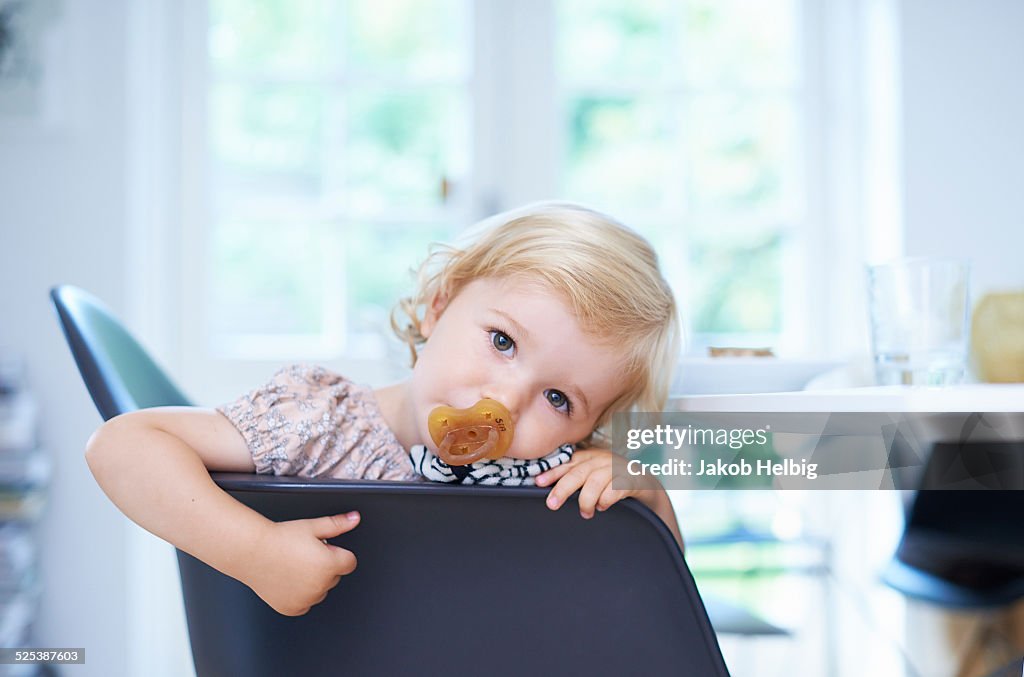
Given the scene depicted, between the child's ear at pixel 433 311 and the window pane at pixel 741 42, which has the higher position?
the window pane at pixel 741 42

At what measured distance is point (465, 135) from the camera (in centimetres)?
218

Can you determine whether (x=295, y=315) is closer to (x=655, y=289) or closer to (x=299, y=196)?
Answer: (x=299, y=196)

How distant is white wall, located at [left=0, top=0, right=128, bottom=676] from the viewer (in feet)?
6.15

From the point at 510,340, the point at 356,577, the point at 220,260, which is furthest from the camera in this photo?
the point at 220,260

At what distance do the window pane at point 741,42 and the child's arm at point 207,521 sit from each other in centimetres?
196

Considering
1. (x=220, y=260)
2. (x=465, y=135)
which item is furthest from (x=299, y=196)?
(x=465, y=135)

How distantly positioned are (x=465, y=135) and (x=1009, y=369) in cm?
149

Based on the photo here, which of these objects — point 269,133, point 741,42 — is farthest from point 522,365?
point 741,42

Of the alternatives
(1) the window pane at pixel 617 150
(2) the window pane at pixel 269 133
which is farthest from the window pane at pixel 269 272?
(1) the window pane at pixel 617 150

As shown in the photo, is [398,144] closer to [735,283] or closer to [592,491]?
[735,283]

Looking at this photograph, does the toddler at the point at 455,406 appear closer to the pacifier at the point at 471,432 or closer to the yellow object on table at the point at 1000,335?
the pacifier at the point at 471,432

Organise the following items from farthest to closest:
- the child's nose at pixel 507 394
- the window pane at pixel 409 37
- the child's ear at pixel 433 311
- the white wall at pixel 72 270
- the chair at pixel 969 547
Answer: the window pane at pixel 409 37 → the white wall at pixel 72 270 → the chair at pixel 969 547 → the child's ear at pixel 433 311 → the child's nose at pixel 507 394

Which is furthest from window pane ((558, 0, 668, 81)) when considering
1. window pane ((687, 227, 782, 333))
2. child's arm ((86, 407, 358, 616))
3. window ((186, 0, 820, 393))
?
child's arm ((86, 407, 358, 616))

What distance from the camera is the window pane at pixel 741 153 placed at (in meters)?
2.29
